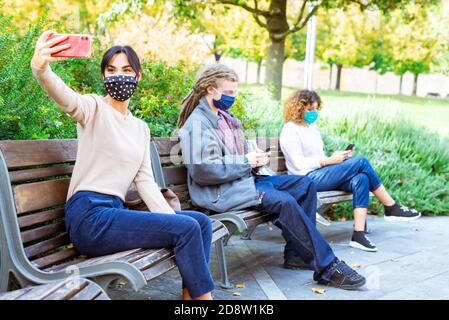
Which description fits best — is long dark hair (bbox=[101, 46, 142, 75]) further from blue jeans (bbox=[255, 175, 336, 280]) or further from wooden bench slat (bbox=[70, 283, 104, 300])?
blue jeans (bbox=[255, 175, 336, 280])

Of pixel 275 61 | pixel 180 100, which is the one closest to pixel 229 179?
pixel 180 100

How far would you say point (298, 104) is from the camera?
246 inches

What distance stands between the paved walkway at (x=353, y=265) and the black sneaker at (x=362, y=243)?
8cm

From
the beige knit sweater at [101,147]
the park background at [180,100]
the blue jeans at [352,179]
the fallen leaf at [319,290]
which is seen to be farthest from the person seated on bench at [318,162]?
the beige knit sweater at [101,147]

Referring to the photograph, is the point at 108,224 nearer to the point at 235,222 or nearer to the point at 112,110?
the point at 112,110

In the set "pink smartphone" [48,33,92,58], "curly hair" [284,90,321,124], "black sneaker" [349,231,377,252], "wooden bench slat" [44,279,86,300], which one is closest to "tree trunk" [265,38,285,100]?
"curly hair" [284,90,321,124]

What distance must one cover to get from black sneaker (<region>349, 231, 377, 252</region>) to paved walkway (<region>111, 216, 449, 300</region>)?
0.08 meters

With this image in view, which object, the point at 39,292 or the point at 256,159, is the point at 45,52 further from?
the point at 256,159

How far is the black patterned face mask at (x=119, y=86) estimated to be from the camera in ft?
12.0

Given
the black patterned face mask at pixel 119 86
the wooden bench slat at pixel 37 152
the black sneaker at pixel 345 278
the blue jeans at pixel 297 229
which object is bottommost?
the black sneaker at pixel 345 278

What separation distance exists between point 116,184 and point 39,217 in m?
0.45

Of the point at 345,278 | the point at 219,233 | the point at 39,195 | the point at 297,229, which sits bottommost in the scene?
the point at 345,278

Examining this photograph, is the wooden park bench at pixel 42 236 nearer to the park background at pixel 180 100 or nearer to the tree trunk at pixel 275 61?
the park background at pixel 180 100
